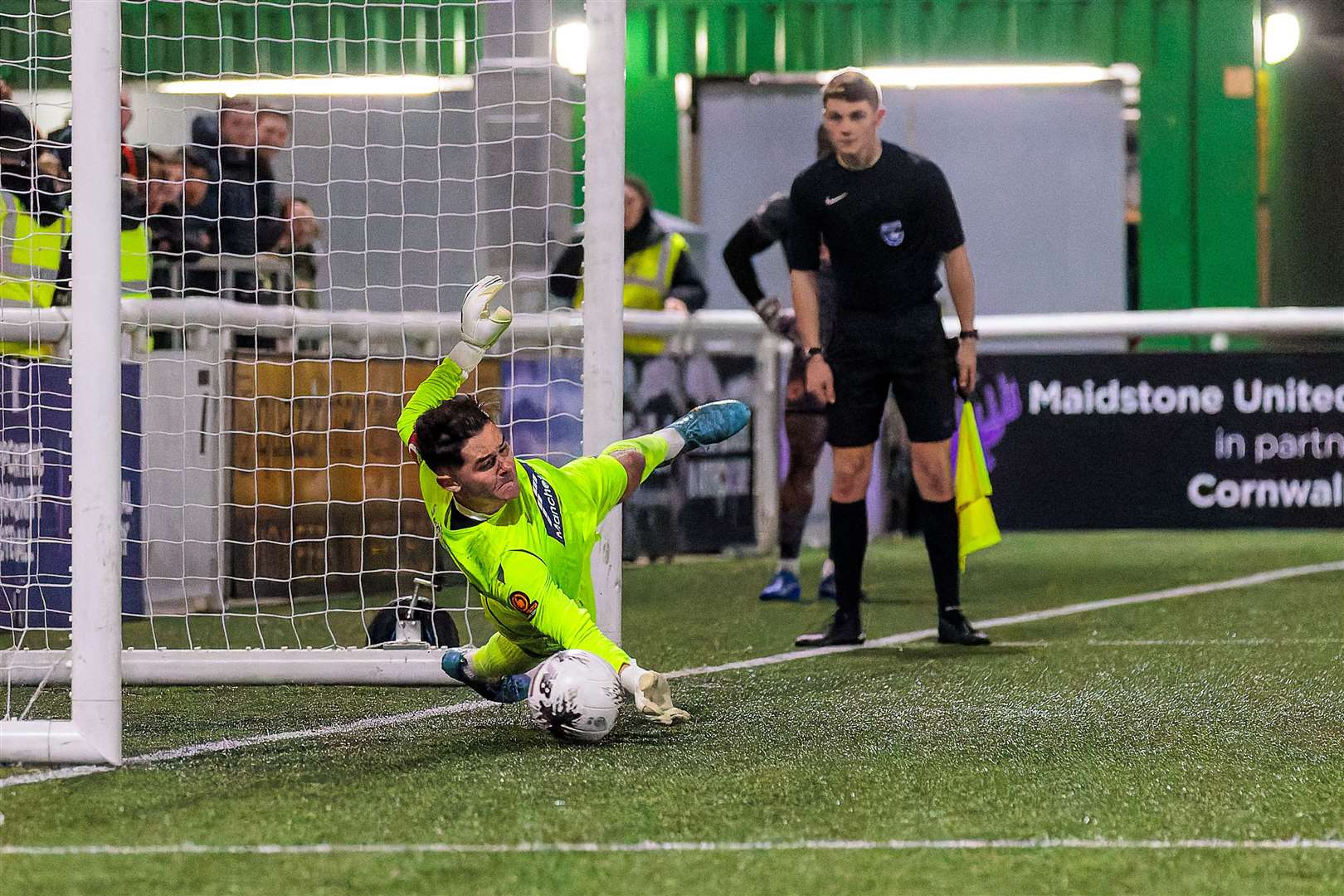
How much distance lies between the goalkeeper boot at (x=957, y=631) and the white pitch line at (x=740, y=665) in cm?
15

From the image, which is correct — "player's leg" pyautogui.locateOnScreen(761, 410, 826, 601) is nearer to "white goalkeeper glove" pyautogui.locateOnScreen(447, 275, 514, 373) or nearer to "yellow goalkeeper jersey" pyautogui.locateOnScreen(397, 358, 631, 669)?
"yellow goalkeeper jersey" pyautogui.locateOnScreen(397, 358, 631, 669)

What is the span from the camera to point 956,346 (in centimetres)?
573

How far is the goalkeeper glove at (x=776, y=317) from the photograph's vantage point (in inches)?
269

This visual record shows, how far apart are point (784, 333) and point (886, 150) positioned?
5.14ft

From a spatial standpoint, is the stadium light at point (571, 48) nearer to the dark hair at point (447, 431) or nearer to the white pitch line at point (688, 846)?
the dark hair at point (447, 431)

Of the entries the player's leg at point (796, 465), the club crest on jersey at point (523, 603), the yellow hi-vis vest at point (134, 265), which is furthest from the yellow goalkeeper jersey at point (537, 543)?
the player's leg at point (796, 465)

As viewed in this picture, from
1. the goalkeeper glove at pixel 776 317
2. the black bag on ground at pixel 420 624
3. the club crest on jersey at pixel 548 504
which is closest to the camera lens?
the club crest on jersey at pixel 548 504

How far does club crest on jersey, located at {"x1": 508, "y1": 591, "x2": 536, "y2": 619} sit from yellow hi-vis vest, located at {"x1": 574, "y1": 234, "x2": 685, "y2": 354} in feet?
15.3

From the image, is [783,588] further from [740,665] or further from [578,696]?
[578,696]

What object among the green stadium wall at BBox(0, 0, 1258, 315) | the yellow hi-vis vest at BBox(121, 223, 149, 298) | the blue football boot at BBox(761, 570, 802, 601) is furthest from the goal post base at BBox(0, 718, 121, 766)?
the green stadium wall at BBox(0, 0, 1258, 315)

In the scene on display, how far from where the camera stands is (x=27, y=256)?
594cm

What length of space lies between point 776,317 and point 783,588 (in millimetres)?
1065

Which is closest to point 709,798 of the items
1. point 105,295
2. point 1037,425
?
point 105,295

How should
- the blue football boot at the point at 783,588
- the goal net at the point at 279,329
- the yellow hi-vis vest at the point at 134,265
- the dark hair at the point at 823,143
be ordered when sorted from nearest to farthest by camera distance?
the goal net at the point at 279,329
the yellow hi-vis vest at the point at 134,265
the dark hair at the point at 823,143
the blue football boot at the point at 783,588
